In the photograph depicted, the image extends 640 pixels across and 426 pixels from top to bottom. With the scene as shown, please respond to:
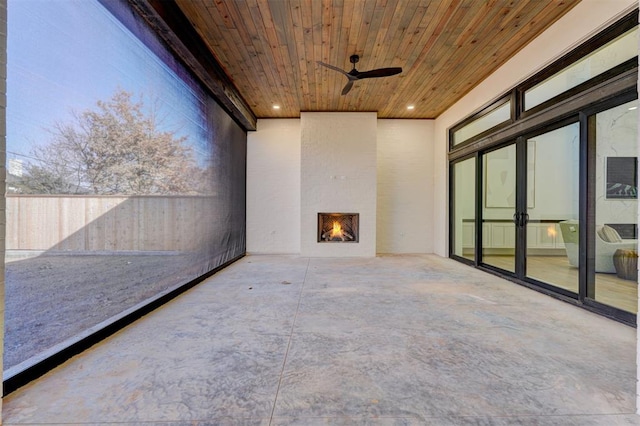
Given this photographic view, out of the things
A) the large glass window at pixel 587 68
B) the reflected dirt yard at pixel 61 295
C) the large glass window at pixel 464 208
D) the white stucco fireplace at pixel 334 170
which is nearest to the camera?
the reflected dirt yard at pixel 61 295

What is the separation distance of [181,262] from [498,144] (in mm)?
5060

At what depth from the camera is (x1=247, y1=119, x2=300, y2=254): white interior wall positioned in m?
6.60

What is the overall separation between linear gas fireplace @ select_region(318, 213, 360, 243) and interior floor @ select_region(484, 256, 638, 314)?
2.87 m

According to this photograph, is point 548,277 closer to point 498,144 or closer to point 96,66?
point 498,144

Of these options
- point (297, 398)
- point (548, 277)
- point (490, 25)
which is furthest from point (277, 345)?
point (490, 25)

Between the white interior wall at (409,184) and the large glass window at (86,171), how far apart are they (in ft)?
15.3

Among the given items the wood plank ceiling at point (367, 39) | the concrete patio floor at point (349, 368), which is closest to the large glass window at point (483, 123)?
the wood plank ceiling at point (367, 39)

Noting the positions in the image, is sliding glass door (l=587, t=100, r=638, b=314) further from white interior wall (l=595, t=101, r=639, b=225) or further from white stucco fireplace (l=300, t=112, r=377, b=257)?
white stucco fireplace (l=300, t=112, r=377, b=257)

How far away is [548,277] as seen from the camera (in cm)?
347

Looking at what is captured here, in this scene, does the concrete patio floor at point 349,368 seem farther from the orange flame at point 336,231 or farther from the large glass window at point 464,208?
the orange flame at point 336,231

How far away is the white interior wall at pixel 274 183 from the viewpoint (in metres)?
6.60

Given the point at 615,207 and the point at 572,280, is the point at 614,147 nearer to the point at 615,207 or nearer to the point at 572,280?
the point at 615,207

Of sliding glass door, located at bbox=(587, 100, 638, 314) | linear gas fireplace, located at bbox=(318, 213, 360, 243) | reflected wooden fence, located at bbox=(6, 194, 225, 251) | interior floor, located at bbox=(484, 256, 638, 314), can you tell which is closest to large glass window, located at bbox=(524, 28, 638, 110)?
sliding glass door, located at bbox=(587, 100, 638, 314)

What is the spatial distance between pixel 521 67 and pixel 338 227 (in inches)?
166
